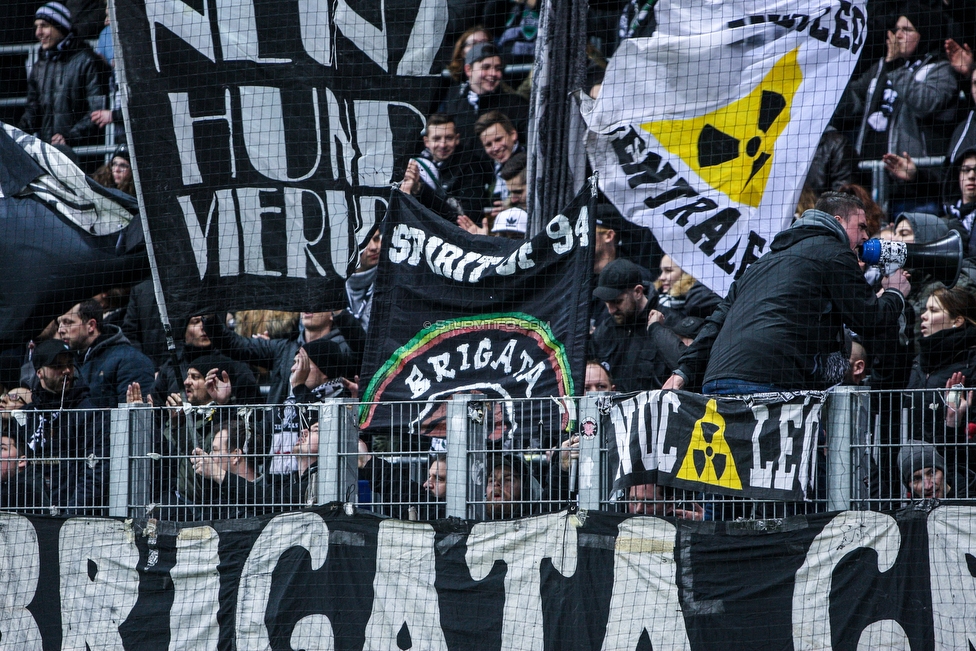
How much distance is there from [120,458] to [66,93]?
4453mm

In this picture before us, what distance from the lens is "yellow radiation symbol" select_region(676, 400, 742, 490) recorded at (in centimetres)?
571

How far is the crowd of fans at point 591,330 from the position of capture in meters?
5.79

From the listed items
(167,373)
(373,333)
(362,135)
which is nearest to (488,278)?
(373,333)

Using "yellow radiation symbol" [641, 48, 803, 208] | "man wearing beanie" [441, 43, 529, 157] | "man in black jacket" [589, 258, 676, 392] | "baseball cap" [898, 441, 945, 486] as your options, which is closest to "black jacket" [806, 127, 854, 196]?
"yellow radiation symbol" [641, 48, 803, 208]

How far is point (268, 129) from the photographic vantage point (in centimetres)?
825

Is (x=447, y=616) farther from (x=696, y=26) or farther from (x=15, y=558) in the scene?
(x=696, y=26)

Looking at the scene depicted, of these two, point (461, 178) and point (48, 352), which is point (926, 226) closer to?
point (461, 178)

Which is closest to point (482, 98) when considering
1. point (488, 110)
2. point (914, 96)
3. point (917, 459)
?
point (488, 110)

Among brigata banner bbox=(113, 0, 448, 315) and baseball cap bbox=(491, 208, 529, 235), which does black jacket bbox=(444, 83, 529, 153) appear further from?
baseball cap bbox=(491, 208, 529, 235)

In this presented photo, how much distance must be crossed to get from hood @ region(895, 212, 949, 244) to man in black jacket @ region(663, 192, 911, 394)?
1074 mm

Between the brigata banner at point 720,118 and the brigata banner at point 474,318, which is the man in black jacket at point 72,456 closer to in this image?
the brigata banner at point 474,318

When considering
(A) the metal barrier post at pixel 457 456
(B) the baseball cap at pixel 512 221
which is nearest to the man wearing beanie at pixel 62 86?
(B) the baseball cap at pixel 512 221

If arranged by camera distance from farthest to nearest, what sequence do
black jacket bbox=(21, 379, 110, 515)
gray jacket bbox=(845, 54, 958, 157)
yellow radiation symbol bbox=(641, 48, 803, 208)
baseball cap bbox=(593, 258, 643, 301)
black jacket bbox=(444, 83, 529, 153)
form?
black jacket bbox=(444, 83, 529, 153) → gray jacket bbox=(845, 54, 958, 157) → yellow radiation symbol bbox=(641, 48, 803, 208) → baseball cap bbox=(593, 258, 643, 301) → black jacket bbox=(21, 379, 110, 515)

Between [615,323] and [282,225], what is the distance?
2234 mm
